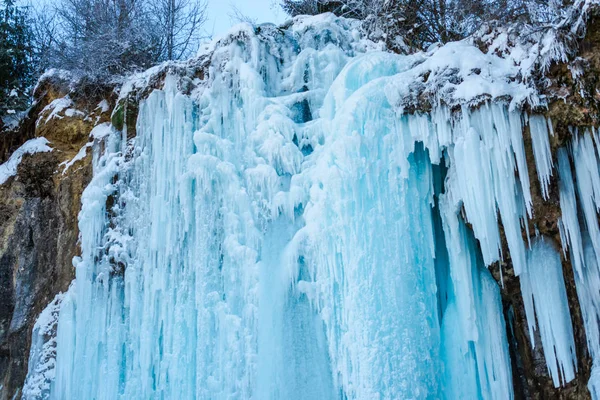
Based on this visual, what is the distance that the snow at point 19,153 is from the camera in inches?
312

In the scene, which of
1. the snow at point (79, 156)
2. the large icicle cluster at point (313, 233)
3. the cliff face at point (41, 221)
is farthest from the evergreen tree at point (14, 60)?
the large icicle cluster at point (313, 233)

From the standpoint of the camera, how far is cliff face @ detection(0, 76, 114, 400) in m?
7.31

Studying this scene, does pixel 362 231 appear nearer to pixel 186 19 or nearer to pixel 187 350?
pixel 187 350

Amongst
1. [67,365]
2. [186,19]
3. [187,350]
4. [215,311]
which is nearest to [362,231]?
[215,311]

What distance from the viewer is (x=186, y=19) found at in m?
Answer: 12.2

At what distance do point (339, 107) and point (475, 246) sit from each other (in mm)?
2108

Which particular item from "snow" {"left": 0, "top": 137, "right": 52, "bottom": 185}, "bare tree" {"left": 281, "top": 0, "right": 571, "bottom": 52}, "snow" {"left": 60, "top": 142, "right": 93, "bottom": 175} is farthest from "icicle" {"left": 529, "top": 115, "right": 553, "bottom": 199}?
"snow" {"left": 0, "top": 137, "right": 52, "bottom": 185}

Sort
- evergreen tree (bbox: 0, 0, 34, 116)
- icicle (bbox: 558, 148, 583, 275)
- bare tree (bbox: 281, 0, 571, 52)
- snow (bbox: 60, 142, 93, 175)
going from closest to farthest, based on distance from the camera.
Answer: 1. icicle (bbox: 558, 148, 583, 275)
2. bare tree (bbox: 281, 0, 571, 52)
3. snow (bbox: 60, 142, 93, 175)
4. evergreen tree (bbox: 0, 0, 34, 116)

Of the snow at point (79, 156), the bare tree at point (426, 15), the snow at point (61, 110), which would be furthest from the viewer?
the snow at point (61, 110)

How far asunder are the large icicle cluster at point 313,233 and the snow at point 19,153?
1168 millimetres

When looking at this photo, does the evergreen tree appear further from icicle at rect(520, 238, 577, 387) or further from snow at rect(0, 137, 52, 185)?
icicle at rect(520, 238, 577, 387)

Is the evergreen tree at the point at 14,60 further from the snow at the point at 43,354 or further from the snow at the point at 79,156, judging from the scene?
the snow at the point at 43,354

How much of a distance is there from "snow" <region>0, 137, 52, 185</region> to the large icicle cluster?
117cm

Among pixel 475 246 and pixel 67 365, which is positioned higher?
pixel 475 246
